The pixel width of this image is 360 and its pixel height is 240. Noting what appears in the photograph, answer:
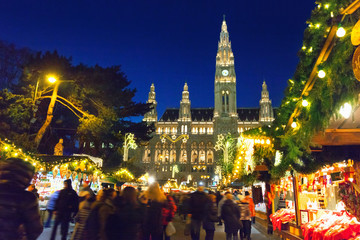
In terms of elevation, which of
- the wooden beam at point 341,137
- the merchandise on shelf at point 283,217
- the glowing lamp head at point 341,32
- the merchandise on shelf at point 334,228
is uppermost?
the glowing lamp head at point 341,32

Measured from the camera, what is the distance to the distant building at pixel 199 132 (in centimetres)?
7925

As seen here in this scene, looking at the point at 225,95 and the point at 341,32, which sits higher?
the point at 225,95

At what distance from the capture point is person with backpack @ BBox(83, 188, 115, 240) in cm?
479

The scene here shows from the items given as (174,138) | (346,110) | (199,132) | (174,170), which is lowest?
(346,110)

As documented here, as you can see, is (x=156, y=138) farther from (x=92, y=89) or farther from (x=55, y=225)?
(x=55, y=225)

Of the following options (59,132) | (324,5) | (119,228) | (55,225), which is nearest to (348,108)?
(324,5)

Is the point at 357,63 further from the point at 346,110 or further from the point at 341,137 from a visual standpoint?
the point at 341,137

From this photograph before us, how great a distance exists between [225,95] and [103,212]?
260 feet

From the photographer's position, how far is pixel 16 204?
3.03 meters

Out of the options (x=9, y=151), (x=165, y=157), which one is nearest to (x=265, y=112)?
(x=165, y=157)

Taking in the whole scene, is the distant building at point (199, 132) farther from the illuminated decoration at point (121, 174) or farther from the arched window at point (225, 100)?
the illuminated decoration at point (121, 174)

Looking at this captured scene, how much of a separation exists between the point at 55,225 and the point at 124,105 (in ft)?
59.0

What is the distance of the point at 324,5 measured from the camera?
4.37 meters

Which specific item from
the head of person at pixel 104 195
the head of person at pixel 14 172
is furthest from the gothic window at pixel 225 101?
the head of person at pixel 14 172
